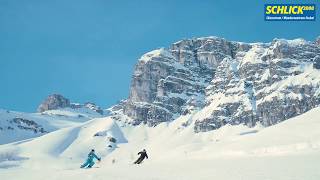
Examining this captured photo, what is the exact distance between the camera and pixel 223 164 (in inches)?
1529

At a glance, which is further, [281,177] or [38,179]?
[38,179]

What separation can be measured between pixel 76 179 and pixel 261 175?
962 centimetres

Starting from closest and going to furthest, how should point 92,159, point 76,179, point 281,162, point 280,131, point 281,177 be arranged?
1. point 281,177
2. point 76,179
3. point 281,162
4. point 92,159
5. point 280,131

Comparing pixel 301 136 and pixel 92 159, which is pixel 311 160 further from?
pixel 301 136

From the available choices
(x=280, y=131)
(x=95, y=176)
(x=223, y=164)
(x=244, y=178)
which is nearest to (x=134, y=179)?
(x=95, y=176)

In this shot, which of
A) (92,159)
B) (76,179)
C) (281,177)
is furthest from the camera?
(92,159)

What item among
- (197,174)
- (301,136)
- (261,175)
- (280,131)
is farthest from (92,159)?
(280,131)

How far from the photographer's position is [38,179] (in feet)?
111

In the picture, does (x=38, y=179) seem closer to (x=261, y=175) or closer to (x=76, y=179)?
(x=76, y=179)

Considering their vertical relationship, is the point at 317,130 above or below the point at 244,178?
above

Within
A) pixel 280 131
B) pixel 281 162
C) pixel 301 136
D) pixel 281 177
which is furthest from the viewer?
pixel 280 131

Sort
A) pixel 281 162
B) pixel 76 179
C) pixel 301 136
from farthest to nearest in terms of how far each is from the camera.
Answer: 1. pixel 301 136
2. pixel 281 162
3. pixel 76 179

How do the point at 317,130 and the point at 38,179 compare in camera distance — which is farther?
the point at 317,130

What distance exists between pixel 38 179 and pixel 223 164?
11.9 meters
